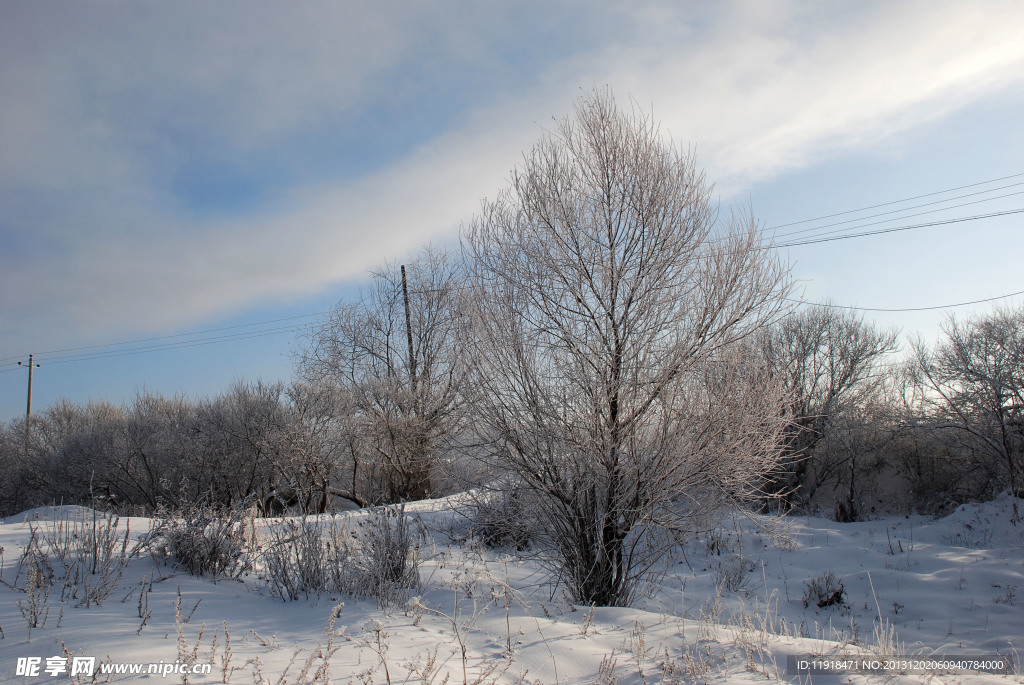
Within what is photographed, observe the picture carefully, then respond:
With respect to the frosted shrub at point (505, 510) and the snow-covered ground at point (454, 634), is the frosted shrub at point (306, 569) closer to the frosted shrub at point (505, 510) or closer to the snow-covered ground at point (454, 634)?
the snow-covered ground at point (454, 634)

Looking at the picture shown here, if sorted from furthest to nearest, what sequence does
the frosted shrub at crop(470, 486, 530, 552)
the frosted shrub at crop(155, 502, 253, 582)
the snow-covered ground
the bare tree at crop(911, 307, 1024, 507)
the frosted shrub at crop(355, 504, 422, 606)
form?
the bare tree at crop(911, 307, 1024, 507) < the frosted shrub at crop(470, 486, 530, 552) < the frosted shrub at crop(155, 502, 253, 582) < the frosted shrub at crop(355, 504, 422, 606) < the snow-covered ground

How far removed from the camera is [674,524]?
→ 6.29 m

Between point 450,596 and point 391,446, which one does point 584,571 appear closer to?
point 450,596

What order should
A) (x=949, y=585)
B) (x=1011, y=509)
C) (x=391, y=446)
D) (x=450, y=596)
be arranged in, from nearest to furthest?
(x=450, y=596), (x=949, y=585), (x=1011, y=509), (x=391, y=446)

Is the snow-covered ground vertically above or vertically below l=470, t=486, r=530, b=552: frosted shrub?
below

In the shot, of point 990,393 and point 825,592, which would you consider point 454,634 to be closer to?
point 825,592

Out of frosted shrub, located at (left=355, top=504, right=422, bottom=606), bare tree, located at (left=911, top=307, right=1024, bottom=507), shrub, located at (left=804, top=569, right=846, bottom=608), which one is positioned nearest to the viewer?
frosted shrub, located at (left=355, top=504, right=422, bottom=606)

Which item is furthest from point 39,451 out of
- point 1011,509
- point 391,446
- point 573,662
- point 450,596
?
point 1011,509

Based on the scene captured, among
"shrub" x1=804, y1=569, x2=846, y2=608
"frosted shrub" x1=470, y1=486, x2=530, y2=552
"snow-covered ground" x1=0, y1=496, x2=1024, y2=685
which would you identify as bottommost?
"shrub" x1=804, y1=569, x2=846, y2=608

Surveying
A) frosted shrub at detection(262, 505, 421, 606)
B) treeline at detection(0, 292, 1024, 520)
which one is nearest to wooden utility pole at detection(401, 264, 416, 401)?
treeline at detection(0, 292, 1024, 520)

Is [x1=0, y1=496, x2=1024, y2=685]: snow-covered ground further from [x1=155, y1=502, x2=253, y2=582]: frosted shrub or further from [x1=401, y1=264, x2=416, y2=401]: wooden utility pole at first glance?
[x1=401, y1=264, x2=416, y2=401]: wooden utility pole

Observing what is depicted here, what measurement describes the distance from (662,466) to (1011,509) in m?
14.9

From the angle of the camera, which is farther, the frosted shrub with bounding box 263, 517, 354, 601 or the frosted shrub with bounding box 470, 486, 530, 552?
the frosted shrub with bounding box 470, 486, 530, 552

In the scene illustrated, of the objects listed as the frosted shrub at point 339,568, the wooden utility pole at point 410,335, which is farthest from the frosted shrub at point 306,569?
the wooden utility pole at point 410,335
